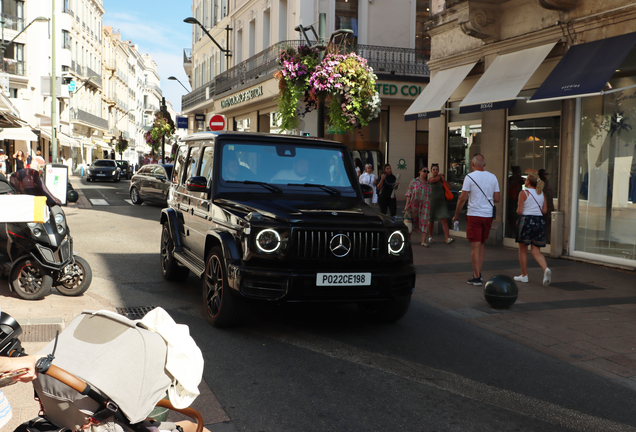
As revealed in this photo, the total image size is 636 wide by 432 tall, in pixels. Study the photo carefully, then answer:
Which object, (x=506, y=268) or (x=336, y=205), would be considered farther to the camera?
(x=506, y=268)

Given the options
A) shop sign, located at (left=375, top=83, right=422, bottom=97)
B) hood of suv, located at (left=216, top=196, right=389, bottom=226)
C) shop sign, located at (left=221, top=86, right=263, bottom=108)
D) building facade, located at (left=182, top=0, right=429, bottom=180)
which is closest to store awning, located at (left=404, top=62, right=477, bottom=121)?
building facade, located at (left=182, top=0, right=429, bottom=180)

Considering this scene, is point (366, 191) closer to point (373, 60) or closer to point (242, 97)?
point (373, 60)

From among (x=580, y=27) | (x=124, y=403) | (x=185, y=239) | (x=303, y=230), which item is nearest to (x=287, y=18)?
(x=580, y=27)

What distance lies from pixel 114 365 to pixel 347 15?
25.1 m

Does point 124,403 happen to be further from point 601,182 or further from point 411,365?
point 601,182

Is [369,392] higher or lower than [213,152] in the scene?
lower

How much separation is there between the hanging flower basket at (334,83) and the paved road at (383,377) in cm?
722

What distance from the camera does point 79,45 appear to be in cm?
6362

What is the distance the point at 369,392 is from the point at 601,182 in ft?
27.4

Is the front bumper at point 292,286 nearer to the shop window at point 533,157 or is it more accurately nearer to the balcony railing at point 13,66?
the shop window at point 533,157

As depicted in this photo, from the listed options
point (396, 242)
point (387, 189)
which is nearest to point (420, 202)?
point (387, 189)

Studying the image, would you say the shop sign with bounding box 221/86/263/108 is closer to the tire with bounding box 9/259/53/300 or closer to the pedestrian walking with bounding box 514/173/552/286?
the pedestrian walking with bounding box 514/173/552/286

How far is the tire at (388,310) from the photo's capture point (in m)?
6.20

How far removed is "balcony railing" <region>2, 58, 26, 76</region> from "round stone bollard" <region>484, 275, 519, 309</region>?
4838 centimetres
